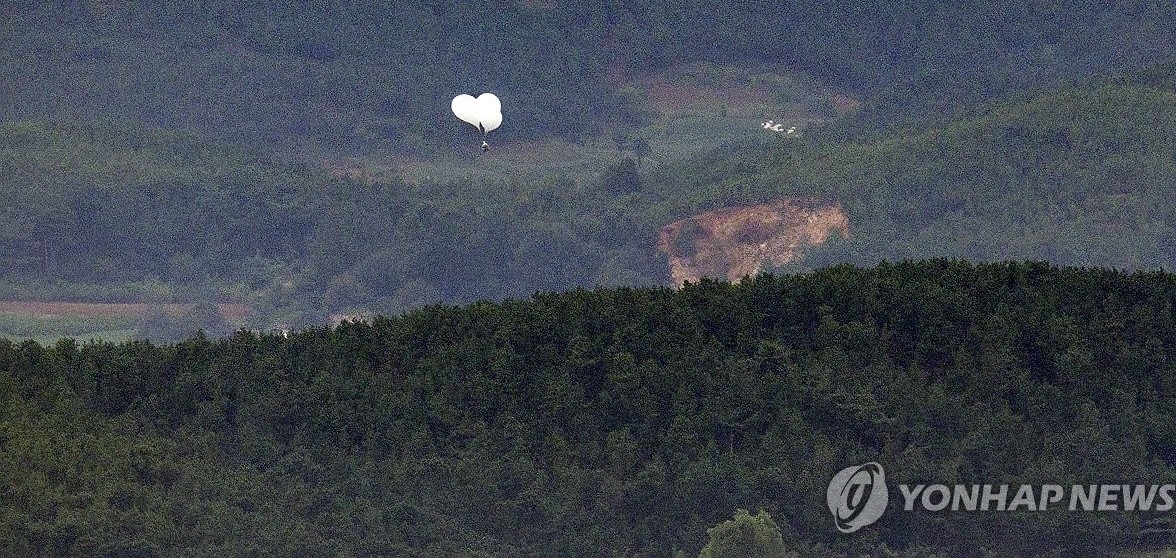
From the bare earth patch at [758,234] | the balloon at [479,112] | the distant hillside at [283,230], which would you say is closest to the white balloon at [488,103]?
the balloon at [479,112]

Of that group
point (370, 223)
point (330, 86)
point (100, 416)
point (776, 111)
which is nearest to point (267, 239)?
point (370, 223)

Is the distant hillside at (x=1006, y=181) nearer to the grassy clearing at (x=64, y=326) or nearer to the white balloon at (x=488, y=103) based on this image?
the grassy clearing at (x=64, y=326)

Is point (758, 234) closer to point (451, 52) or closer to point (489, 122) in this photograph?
point (489, 122)

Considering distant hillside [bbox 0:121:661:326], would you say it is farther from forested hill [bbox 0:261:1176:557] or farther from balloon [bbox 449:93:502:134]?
forested hill [bbox 0:261:1176:557]

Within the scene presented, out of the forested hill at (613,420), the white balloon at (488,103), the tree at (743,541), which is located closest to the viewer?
the tree at (743,541)

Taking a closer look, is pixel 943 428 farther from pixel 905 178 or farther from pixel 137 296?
Answer: pixel 137 296

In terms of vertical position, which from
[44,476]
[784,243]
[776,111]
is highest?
[776,111]
